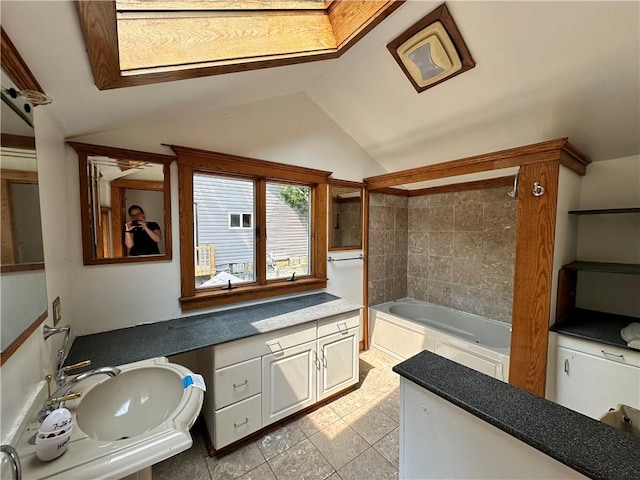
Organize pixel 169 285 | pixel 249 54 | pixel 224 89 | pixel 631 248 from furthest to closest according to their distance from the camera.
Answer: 1. pixel 631 248
2. pixel 169 285
3. pixel 224 89
4. pixel 249 54

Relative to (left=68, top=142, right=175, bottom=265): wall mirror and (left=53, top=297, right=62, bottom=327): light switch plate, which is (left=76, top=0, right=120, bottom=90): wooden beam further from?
(left=53, top=297, right=62, bottom=327): light switch plate

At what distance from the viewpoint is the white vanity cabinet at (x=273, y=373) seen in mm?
1668

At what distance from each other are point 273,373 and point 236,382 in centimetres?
27

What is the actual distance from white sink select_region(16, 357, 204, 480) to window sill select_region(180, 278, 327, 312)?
0.69 metres

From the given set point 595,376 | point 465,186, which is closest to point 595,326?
point 595,376

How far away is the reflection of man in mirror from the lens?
1772mm

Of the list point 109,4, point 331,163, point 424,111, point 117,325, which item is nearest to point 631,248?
point 424,111

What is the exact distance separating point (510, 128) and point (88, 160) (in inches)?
118

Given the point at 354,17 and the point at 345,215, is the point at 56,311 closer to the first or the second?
the point at 354,17

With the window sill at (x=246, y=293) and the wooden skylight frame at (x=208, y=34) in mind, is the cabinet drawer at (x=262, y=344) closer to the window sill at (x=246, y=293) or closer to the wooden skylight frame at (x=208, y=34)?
the window sill at (x=246, y=293)

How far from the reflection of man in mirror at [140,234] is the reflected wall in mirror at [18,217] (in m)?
0.76

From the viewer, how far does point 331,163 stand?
9.14 feet

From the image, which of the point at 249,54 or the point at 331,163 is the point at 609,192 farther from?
the point at 249,54

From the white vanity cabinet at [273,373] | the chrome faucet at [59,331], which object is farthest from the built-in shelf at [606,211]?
the chrome faucet at [59,331]
